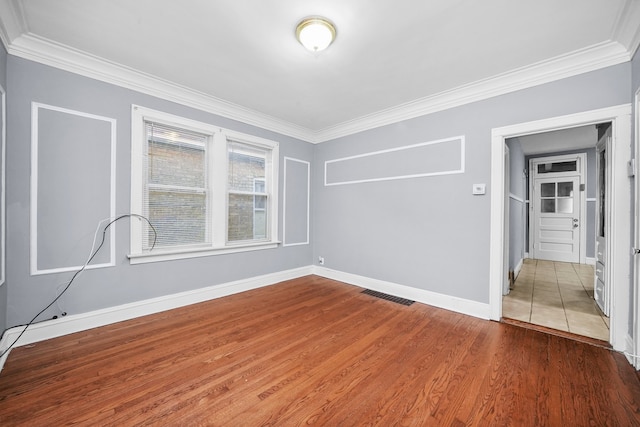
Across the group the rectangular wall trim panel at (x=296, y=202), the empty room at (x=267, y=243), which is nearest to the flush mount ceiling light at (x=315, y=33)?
the empty room at (x=267, y=243)

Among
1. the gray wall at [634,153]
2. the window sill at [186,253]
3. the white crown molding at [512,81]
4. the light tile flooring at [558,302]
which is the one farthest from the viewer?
the window sill at [186,253]

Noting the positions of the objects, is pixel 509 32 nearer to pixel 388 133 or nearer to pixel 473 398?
pixel 388 133

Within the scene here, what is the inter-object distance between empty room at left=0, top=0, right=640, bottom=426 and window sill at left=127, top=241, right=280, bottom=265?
0.8 inches

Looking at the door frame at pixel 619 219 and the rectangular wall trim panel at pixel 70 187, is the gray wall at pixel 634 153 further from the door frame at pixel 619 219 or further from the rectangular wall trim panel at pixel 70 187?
the rectangular wall trim panel at pixel 70 187

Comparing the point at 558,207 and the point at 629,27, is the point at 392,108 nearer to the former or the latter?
the point at 629,27

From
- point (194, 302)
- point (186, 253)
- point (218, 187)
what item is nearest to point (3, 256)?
point (186, 253)

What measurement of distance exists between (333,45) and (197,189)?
7.81ft

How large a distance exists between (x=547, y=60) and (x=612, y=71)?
505 mm

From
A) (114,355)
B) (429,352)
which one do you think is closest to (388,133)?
(429,352)

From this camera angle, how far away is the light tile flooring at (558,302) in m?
2.68

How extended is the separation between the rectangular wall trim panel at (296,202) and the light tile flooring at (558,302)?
318 cm

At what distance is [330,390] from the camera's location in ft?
5.62

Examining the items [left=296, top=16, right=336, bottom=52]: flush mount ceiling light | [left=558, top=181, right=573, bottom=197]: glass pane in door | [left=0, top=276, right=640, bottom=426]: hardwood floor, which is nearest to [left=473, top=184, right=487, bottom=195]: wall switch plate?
[left=0, top=276, right=640, bottom=426]: hardwood floor

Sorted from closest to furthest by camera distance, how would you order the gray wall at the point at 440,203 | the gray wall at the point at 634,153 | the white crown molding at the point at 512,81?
the gray wall at the point at 634,153 → the white crown molding at the point at 512,81 → the gray wall at the point at 440,203
